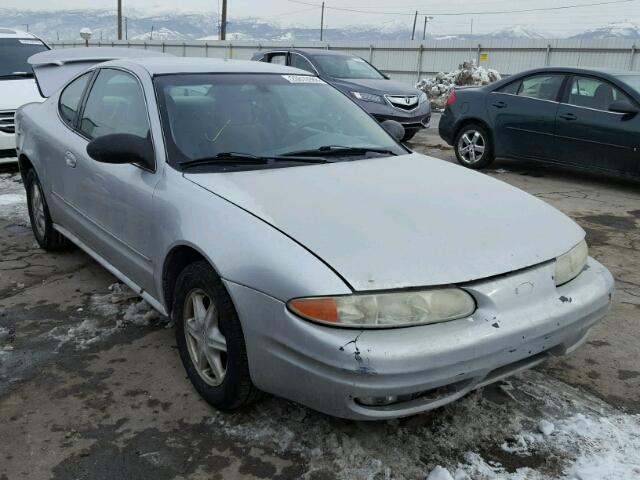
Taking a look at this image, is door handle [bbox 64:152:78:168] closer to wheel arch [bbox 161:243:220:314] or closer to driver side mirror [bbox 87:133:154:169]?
driver side mirror [bbox 87:133:154:169]

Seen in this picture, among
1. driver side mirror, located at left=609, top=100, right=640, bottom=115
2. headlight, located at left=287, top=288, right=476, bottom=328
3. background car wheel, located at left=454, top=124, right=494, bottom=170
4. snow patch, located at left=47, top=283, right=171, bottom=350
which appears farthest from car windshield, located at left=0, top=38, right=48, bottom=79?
headlight, located at left=287, top=288, right=476, bottom=328

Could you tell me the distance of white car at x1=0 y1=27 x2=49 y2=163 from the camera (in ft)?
25.5

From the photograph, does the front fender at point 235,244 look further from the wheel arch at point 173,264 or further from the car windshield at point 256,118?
the car windshield at point 256,118

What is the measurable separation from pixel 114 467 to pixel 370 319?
118 centimetres

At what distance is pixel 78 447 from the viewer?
8.36 feet

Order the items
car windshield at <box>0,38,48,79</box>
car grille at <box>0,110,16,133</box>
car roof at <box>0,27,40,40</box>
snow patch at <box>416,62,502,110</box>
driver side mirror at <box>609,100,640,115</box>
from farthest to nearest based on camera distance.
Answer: snow patch at <box>416,62,502,110</box>
car roof at <box>0,27,40,40</box>
car windshield at <box>0,38,48,79</box>
car grille at <box>0,110,16,133</box>
driver side mirror at <box>609,100,640,115</box>

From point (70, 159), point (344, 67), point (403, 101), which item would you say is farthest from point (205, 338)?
point (344, 67)

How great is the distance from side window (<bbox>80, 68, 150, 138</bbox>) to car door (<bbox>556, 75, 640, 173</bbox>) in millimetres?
5720

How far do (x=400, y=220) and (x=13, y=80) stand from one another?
7.76 m

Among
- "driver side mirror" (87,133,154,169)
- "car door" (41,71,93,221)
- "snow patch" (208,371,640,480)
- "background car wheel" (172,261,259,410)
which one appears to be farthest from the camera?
"car door" (41,71,93,221)

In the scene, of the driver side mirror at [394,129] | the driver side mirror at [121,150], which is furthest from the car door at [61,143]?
the driver side mirror at [394,129]

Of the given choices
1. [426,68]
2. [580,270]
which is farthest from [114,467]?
[426,68]

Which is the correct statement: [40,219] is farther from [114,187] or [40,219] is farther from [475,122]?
[475,122]

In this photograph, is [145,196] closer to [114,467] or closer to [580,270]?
[114,467]
